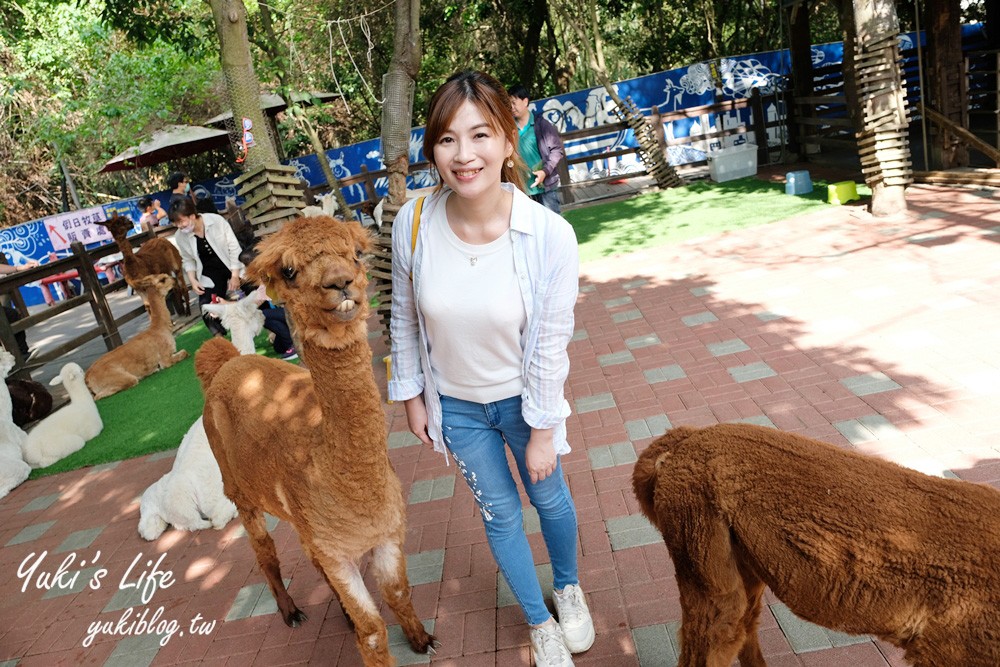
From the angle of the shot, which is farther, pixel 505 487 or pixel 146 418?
pixel 146 418

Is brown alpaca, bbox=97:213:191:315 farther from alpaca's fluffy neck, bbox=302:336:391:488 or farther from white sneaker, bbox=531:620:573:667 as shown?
white sneaker, bbox=531:620:573:667

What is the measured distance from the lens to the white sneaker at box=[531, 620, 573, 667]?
2.68 m

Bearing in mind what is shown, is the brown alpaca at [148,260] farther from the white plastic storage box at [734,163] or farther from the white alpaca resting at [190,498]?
the white plastic storage box at [734,163]

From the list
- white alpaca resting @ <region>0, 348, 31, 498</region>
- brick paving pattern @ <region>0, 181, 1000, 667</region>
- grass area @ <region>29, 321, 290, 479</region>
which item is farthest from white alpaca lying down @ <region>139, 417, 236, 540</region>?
white alpaca resting @ <region>0, 348, 31, 498</region>

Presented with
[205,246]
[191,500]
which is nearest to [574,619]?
[191,500]

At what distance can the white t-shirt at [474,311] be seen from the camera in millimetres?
2246

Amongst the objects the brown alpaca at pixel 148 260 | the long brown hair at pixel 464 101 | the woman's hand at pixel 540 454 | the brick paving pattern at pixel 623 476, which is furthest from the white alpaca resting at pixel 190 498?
the brown alpaca at pixel 148 260

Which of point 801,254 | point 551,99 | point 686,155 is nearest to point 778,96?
point 686,155

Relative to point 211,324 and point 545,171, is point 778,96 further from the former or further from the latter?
point 211,324

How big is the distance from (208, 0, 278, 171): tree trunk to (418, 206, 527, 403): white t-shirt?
4.16m

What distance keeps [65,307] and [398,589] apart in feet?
29.0

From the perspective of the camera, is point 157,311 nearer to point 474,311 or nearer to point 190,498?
point 190,498

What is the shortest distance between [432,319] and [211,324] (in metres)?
6.65

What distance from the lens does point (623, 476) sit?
4051mm
